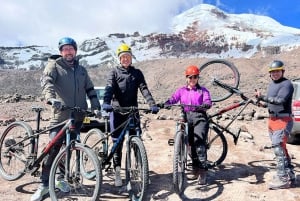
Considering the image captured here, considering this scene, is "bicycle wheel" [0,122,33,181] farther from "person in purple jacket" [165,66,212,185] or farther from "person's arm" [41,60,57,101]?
"person in purple jacket" [165,66,212,185]

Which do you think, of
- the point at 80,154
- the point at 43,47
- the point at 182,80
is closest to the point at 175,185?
the point at 80,154

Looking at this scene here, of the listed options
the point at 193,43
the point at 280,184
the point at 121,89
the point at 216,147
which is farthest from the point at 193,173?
the point at 193,43

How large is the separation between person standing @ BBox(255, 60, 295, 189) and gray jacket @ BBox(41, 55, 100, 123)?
2616 millimetres

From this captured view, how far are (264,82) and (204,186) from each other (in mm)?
24122

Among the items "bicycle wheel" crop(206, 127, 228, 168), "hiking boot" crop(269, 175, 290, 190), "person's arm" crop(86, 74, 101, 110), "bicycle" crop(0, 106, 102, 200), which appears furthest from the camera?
"bicycle wheel" crop(206, 127, 228, 168)

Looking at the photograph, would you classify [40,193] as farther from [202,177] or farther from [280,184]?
[280,184]

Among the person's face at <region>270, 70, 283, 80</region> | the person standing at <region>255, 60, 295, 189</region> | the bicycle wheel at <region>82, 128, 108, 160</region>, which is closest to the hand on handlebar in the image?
the bicycle wheel at <region>82, 128, 108, 160</region>

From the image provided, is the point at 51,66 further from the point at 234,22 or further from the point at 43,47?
the point at 234,22

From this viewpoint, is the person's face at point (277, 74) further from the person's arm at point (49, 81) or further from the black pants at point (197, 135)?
the person's arm at point (49, 81)

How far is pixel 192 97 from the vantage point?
20.4 ft

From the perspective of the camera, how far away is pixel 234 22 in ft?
377

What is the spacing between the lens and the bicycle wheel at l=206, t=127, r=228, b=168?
694cm

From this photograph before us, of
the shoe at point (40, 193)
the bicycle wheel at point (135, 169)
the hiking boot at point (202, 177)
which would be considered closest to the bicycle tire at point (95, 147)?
the bicycle wheel at point (135, 169)

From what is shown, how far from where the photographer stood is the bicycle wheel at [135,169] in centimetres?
513
